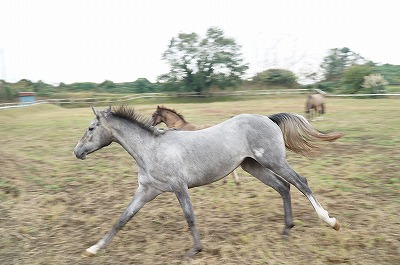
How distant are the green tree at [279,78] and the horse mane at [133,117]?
5049 cm

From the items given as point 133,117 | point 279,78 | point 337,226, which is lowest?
point 337,226

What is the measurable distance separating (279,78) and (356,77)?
16321mm

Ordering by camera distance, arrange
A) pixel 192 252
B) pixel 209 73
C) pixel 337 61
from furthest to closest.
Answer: pixel 337 61
pixel 209 73
pixel 192 252

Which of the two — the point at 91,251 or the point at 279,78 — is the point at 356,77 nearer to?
the point at 279,78

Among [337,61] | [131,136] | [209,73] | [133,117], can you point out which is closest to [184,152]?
[131,136]

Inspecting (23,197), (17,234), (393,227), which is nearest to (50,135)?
(23,197)

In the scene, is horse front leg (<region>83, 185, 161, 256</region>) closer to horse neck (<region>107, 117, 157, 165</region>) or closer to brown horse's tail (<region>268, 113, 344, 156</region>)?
horse neck (<region>107, 117, 157, 165</region>)

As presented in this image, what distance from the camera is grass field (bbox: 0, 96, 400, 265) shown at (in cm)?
402

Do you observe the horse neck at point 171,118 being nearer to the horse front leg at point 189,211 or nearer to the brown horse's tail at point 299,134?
the brown horse's tail at point 299,134

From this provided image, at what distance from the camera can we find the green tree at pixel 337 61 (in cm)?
5566

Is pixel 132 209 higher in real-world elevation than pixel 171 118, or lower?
lower

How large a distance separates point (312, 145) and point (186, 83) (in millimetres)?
42616

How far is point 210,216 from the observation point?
5.21 metres

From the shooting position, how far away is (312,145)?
15.9 ft
